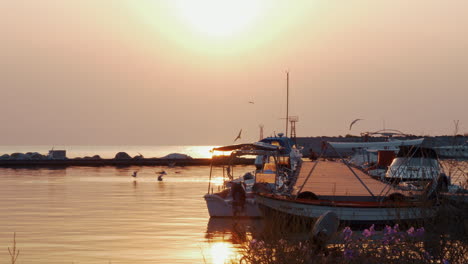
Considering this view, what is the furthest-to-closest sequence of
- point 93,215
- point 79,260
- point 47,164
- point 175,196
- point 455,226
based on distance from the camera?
point 47,164, point 175,196, point 93,215, point 79,260, point 455,226

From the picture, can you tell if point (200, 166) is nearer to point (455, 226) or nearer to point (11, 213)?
point (11, 213)

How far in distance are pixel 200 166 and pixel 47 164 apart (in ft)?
86.3

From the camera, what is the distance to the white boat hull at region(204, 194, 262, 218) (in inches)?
1604

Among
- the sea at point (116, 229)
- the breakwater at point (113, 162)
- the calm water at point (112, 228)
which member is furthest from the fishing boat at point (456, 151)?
the breakwater at point (113, 162)

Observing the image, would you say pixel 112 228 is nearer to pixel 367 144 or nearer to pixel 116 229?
pixel 116 229

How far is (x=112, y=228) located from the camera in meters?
39.2

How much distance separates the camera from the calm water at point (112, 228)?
96.2ft

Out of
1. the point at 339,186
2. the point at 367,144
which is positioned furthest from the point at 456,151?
the point at 339,186

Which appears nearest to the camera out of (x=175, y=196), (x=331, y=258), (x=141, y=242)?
(x=331, y=258)

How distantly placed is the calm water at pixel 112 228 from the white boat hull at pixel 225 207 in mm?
796

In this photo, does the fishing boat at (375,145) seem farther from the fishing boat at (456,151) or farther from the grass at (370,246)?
the grass at (370,246)

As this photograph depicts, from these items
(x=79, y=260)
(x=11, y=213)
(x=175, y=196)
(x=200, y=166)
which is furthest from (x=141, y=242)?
(x=200, y=166)

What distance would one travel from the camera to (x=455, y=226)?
16906mm

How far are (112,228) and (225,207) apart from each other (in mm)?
5965
